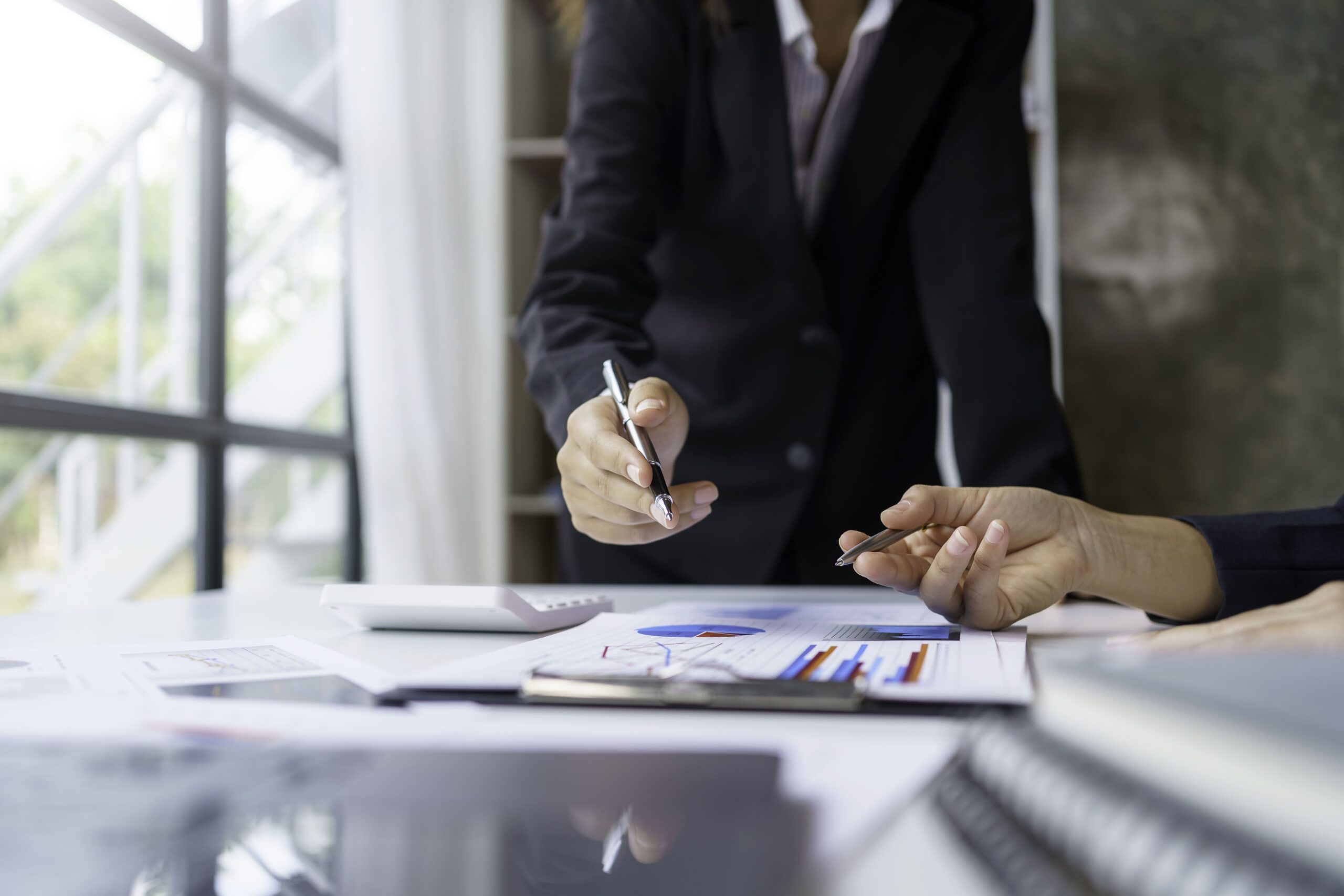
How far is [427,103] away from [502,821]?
2702mm

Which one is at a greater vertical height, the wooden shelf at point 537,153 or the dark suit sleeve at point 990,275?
the wooden shelf at point 537,153

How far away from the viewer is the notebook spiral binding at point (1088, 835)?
0.63 feet

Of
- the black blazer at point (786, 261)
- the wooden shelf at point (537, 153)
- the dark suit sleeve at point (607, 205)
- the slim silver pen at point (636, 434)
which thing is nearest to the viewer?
the slim silver pen at point (636, 434)

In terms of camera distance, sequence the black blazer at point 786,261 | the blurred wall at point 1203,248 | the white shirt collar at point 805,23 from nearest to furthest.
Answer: the black blazer at point 786,261 → the white shirt collar at point 805,23 → the blurred wall at point 1203,248

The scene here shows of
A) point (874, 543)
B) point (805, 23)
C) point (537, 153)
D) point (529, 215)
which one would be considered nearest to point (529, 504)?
point (529, 215)

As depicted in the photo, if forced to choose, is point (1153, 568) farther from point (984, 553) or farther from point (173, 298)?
point (173, 298)

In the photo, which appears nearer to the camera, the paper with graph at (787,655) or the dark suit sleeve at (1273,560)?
the paper with graph at (787,655)

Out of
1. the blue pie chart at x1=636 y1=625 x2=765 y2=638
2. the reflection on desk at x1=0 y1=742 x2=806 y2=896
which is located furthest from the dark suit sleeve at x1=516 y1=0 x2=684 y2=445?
the reflection on desk at x1=0 y1=742 x2=806 y2=896

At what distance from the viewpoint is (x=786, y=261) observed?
1335 mm

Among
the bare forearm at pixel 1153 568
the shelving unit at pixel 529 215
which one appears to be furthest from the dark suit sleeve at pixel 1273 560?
the shelving unit at pixel 529 215

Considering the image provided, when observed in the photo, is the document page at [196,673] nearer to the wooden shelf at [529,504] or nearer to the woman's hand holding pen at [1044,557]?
the woman's hand holding pen at [1044,557]

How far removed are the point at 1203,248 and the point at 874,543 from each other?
235 cm

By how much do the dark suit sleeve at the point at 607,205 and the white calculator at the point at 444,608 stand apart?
0.33 m

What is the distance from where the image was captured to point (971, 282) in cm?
131
